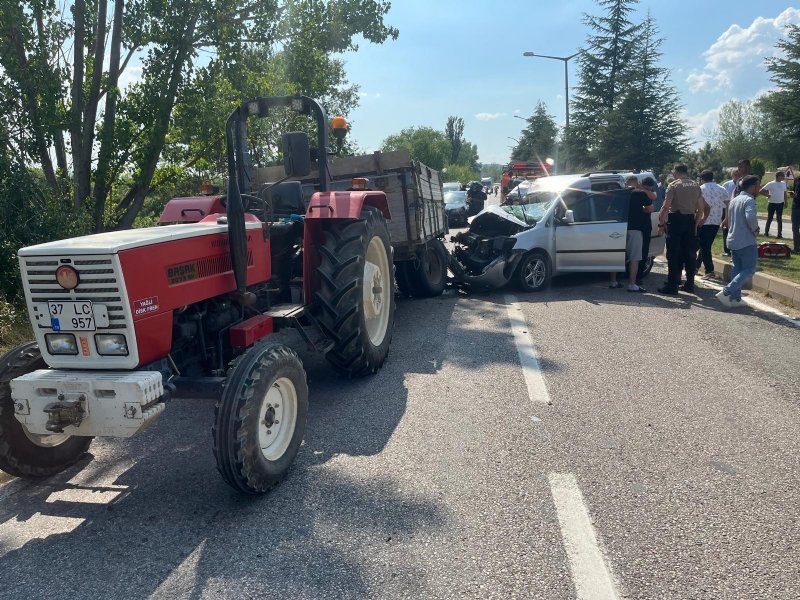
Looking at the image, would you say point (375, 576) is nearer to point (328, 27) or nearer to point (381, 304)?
point (381, 304)

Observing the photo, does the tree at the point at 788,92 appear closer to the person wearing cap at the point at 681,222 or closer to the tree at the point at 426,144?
the person wearing cap at the point at 681,222

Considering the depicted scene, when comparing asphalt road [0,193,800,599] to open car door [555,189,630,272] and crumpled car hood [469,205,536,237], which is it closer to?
open car door [555,189,630,272]

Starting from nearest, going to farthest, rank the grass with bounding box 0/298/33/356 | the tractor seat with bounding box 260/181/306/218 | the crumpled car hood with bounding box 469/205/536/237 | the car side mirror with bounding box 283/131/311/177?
the car side mirror with bounding box 283/131/311/177 → the tractor seat with bounding box 260/181/306/218 → the grass with bounding box 0/298/33/356 → the crumpled car hood with bounding box 469/205/536/237

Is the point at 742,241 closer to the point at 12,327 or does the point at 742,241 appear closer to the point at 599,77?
the point at 12,327

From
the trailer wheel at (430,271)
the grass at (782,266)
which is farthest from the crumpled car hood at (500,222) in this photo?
the grass at (782,266)

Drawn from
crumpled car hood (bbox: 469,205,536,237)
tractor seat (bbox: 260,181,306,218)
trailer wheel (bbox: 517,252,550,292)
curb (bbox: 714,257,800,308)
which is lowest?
curb (bbox: 714,257,800,308)

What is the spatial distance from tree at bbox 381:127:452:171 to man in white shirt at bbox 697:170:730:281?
83.9 meters

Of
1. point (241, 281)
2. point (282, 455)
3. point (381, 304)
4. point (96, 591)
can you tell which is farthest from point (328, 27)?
point (96, 591)

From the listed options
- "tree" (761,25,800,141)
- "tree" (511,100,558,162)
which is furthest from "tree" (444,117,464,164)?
"tree" (761,25,800,141)

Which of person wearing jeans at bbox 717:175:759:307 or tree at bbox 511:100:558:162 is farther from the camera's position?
tree at bbox 511:100:558:162

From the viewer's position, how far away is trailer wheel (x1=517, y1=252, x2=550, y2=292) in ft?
34.2

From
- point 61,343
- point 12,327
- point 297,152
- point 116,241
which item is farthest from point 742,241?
point 12,327

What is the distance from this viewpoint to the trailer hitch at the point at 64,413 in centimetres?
341

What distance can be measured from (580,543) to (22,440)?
3348 mm
